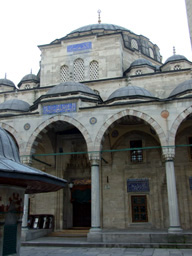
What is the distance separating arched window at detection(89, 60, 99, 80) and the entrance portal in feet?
22.2

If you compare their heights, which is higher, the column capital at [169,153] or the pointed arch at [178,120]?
the pointed arch at [178,120]

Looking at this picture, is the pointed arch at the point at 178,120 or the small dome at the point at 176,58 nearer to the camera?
the pointed arch at the point at 178,120

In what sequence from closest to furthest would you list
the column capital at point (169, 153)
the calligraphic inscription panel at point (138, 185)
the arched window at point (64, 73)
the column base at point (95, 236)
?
1. the column base at point (95, 236)
2. the column capital at point (169, 153)
3. the calligraphic inscription panel at point (138, 185)
4. the arched window at point (64, 73)

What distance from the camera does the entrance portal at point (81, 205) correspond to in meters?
15.1

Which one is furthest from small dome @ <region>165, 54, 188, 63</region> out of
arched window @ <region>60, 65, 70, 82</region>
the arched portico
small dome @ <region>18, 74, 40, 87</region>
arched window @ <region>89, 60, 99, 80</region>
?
small dome @ <region>18, 74, 40, 87</region>

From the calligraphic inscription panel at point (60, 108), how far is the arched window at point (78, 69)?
4.90 m

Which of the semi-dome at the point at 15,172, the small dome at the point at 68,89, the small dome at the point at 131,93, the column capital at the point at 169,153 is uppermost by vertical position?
the small dome at the point at 68,89

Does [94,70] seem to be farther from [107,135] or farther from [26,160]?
[26,160]

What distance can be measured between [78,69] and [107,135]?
520 cm

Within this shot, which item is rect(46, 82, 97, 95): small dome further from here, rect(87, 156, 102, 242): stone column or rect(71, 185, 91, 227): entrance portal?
rect(71, 185, 91, 227): entrance portal

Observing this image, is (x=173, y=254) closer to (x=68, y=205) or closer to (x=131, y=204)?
(x=131, y=204)

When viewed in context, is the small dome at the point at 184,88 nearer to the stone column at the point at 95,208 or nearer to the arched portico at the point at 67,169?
the stone column at the point at 95,208

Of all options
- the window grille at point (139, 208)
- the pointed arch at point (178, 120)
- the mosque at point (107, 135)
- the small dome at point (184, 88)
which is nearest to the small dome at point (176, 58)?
the mosque at point (107, 135)

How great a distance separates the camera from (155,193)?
1389cm
